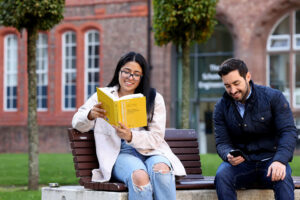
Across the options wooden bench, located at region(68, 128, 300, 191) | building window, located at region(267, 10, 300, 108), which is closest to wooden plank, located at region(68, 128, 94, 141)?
wooden bench, located at region(68, 128, 300, 191)

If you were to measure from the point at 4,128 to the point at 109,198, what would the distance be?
2368 cm

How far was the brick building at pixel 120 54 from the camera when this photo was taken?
24391mm

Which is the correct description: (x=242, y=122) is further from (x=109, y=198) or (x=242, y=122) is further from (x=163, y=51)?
(x=163, y=51)

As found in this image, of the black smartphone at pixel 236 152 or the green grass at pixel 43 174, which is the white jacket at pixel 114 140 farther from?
the green grass at pixel 43 174

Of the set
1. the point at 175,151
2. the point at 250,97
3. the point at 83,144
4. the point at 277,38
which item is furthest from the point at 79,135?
the point at 277,38

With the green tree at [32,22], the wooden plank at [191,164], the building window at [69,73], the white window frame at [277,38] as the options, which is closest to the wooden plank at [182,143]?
the wooden plank at [191,164]

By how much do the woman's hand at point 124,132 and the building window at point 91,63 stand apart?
71.6 ft

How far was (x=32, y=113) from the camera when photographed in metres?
11.8

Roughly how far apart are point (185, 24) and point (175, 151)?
646cm

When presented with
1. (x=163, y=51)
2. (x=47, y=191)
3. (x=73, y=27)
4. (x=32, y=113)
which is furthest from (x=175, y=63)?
(x=47, y=191)

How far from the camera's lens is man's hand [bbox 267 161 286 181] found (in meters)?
5.63

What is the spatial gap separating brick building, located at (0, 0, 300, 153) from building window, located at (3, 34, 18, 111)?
0.13ft

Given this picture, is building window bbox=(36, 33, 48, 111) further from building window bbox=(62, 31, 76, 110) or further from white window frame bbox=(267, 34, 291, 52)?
white window frame bbox=(267, 34, 291, 52)

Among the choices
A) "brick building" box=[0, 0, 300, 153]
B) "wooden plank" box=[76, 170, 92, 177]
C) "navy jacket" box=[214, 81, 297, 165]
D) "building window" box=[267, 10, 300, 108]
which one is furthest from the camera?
"brick building" box=[0, 0, 300, 153]
